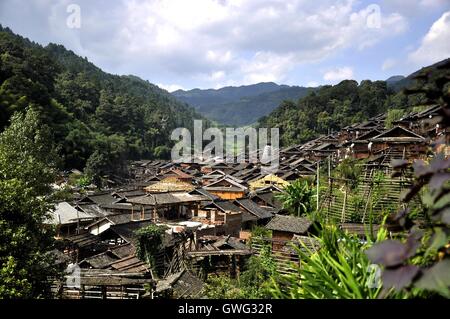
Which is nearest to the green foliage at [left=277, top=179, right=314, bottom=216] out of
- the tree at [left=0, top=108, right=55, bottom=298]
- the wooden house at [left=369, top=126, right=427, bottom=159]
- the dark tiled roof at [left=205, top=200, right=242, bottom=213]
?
the wooden house at [left=369, top=126, right=427, bottom=159]

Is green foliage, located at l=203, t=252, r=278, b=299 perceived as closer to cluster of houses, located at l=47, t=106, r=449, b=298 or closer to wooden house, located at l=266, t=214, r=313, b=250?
cluster of houses, located at l=47, t=106, r=449, b=298

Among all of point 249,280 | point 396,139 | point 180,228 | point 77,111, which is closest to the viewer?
point 249,280

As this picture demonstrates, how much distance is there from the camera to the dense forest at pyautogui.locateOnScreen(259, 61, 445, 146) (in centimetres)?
7659

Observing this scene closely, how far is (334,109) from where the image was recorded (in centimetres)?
8038

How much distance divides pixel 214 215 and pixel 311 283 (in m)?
29.1

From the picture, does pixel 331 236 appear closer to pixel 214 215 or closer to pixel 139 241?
pixel 139 241

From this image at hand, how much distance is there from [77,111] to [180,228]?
195ft

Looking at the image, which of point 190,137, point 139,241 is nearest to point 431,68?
point 139,241

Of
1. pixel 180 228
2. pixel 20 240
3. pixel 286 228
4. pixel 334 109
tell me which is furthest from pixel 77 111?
pixel 20 240

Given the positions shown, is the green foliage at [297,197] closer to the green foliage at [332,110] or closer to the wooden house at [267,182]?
the wooden house at [267,182]

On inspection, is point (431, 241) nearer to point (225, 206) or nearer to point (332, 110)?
point (225, 206)

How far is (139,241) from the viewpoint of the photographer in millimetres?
19969

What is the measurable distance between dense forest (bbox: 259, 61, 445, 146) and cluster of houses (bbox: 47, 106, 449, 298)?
32.0 metres
